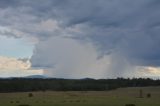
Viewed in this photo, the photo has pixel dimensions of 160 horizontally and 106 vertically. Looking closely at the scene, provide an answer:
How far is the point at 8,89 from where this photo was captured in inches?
7785
